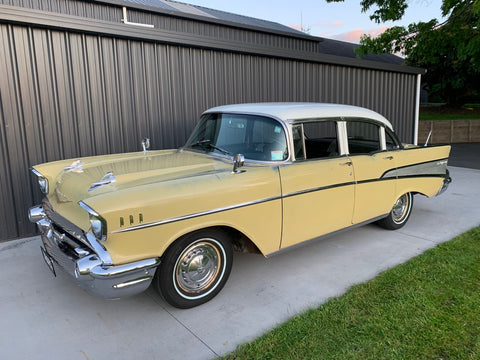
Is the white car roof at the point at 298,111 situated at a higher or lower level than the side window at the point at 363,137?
higher

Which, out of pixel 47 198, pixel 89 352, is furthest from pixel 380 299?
pixel 47 198

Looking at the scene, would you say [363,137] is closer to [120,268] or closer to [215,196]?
[215,196]

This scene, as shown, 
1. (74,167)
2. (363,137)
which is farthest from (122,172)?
(363,137)

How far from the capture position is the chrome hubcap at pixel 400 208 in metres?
5.22

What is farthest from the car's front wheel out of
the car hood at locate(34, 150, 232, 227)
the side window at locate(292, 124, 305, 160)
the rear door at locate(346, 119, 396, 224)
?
the rear door at locate(346, 119, 396, 224)

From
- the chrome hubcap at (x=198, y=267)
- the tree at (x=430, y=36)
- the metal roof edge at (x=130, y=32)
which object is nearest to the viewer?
the chrome hubcap at (x=198, y=267)

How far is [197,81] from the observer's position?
6.43 m

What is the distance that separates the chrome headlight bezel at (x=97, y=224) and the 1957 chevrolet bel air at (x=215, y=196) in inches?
0.4

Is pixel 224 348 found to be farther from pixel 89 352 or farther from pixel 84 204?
pixel 84 204

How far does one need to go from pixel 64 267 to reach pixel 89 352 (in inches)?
27.6

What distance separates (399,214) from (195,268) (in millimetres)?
3403

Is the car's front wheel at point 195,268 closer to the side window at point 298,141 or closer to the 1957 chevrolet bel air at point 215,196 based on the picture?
the 1957 chevrolet bel air at point 215,196

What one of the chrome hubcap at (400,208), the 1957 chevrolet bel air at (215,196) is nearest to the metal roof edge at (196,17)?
the 1957 chevrolet bel air at (215,196)

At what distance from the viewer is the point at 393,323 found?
2.99 metres
